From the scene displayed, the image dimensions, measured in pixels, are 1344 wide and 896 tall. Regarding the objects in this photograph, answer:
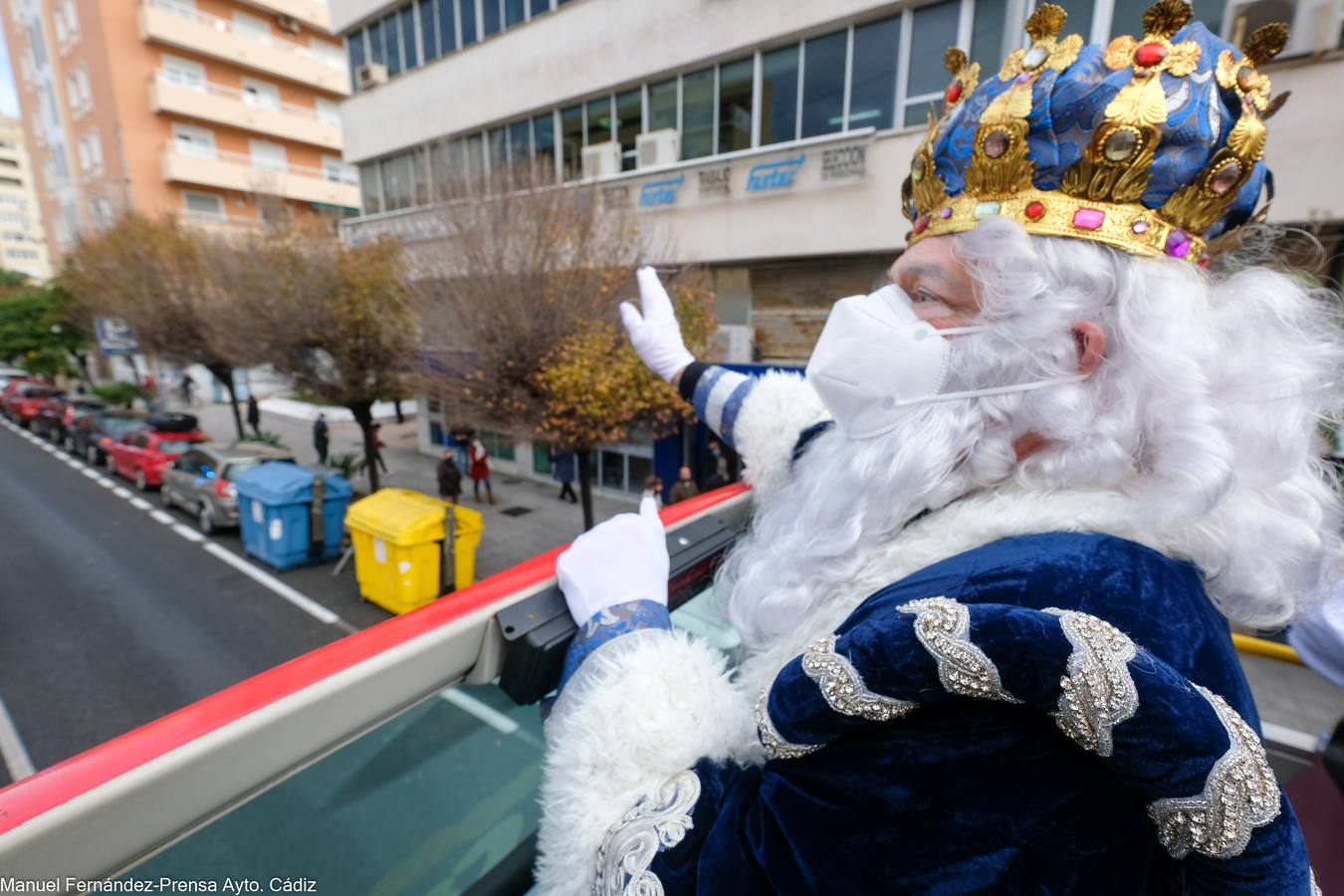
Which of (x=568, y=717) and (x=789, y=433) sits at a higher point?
(x=789, y=433)

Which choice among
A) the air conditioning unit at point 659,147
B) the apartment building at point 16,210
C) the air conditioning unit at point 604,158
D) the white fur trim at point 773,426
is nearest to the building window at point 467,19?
the air conditioning unit at point 604,158

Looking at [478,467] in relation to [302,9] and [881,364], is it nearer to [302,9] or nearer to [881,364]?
[881,364]

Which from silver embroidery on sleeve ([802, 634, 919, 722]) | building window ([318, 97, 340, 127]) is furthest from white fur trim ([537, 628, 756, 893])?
building window ([318, 97, 340, 127])

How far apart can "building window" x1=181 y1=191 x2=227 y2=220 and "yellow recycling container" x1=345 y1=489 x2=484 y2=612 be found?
84.9 feet

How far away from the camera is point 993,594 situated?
812 millimetres

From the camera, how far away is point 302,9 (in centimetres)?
2708

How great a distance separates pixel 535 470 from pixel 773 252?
23.5 feet

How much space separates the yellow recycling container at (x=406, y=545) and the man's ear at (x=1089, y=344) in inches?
258

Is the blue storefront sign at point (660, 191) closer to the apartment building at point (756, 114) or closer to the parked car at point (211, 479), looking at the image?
the apartment building at point (756, 114)

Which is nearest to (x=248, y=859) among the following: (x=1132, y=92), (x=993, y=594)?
(x=993, y=594)

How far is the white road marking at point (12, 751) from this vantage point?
4.45 m

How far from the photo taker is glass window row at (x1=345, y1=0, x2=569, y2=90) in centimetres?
1222

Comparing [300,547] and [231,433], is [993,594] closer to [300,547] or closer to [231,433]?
Result: [300,547]

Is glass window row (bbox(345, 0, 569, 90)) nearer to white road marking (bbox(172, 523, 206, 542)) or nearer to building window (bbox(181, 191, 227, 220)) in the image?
white road marking (bbox(172, 523, 206, 542))
